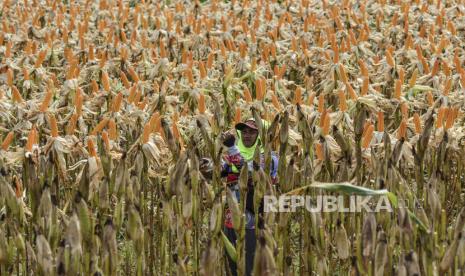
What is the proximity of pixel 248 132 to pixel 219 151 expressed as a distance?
0.39 m

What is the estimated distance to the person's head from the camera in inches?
233

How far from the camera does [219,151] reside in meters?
5.66

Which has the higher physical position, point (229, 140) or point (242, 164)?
point (229, 140)

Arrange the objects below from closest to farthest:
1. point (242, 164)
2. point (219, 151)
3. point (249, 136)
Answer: point (219, 151), point (242, 164), point (249, 136)

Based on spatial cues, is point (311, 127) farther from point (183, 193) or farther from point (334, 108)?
point (334, 108)

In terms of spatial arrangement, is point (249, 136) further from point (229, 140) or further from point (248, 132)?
point (229, 140)

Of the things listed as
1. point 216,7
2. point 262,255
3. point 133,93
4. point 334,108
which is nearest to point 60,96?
point 133,93

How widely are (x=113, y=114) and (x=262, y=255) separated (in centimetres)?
332

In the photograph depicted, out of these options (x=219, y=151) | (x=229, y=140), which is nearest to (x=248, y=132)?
(x=229, y=140)

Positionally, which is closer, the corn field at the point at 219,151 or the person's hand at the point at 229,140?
the corn field at the point at 219,151

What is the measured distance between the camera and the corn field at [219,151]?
426cm

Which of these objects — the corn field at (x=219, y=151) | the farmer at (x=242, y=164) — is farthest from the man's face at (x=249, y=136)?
the corn field at (x=219, y=151)

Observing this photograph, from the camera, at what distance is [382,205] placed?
4.78m

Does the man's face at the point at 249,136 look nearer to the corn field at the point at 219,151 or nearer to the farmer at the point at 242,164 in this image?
the farmer at the point at 242,164
